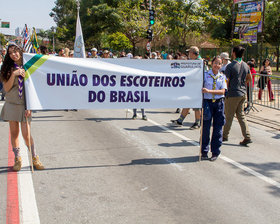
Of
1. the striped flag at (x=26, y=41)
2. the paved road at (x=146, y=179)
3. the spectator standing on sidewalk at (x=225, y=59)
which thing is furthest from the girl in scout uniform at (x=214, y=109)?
the striped flag at (x=26, y=41)

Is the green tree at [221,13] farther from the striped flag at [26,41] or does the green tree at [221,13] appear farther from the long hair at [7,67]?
the long hair at [7,67]

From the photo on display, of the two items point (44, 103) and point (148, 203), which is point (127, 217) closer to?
point (148, 203)

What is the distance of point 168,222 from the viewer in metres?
4.21

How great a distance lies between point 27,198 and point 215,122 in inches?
136

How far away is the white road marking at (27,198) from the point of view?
425 centimetres

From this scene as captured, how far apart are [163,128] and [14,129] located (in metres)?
4.67

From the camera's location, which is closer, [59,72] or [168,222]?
[168,222]

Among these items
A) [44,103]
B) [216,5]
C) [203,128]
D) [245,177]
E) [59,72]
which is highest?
[216,5]

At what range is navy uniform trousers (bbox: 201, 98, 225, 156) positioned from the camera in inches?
262

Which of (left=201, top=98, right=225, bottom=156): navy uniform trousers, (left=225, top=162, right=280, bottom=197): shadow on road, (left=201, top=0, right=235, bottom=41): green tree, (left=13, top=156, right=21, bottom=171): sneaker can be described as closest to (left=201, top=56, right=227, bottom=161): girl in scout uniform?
(left=201, top=98, right=225, bottom=156): navy uniform trousers

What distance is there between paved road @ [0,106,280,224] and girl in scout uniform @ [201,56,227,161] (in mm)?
298

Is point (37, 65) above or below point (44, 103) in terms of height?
above

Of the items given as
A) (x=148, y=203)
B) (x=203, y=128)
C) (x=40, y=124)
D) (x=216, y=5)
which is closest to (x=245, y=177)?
(x=203, y=128)

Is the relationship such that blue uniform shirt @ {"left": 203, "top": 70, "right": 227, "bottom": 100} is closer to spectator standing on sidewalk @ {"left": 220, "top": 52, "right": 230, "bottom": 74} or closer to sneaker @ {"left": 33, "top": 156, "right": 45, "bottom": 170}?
spectator standing on sidewalk @ {"left": 220, "top": 52, "right": 230, "bottom": 74}
